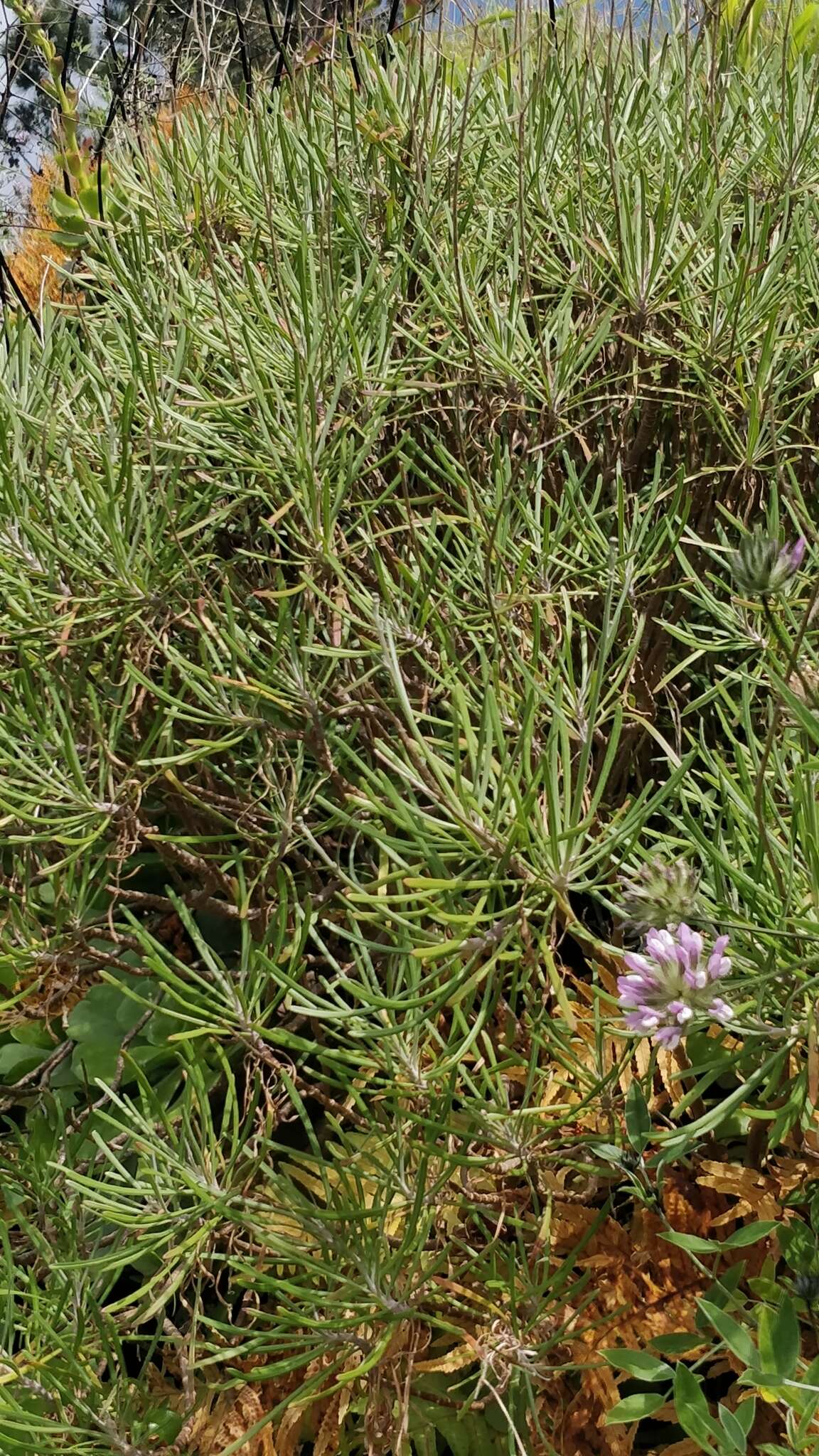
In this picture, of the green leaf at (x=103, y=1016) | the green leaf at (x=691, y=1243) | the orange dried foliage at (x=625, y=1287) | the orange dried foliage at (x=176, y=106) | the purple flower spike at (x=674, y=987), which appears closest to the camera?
the purple flower spike at (x=674, y=987)

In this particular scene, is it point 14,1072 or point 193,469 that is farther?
point 14,1072

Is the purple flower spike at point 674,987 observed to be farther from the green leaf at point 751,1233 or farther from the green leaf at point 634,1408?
the green leaf at point 634,1408

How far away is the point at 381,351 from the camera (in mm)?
1213

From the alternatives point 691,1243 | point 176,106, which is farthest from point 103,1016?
point 176,106

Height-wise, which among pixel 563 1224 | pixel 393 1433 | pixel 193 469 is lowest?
pixel 393 1433

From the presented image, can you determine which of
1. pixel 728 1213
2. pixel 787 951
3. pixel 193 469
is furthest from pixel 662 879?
pixel 193 469

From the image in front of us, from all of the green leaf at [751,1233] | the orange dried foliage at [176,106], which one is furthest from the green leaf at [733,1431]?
the orange dried foliage at [176,106]

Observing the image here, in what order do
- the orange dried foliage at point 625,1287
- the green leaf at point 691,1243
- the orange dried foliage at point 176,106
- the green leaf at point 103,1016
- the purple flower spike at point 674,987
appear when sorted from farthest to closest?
the orange dried foliage at point 176,106 < the green leaf at point 103,1016 < the orange dried foliage at point 625,1287 < the green leaf at point 691,1243 < the purple flower spike at point 674,987

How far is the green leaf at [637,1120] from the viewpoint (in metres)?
0.87

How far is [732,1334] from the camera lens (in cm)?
80

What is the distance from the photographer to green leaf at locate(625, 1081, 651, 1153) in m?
0.87

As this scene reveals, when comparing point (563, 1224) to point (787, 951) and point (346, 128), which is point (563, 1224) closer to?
point (787, 951)

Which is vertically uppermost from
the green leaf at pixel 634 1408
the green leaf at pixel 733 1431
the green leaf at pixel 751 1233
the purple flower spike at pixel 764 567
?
the purple flower spike at pixel 764 567

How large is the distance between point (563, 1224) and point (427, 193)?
1.15 meters
